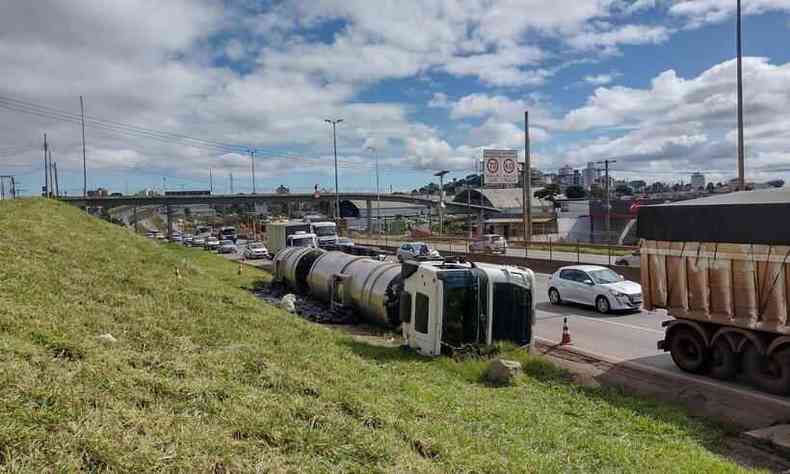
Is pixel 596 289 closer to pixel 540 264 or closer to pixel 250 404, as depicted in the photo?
pixel 540 264

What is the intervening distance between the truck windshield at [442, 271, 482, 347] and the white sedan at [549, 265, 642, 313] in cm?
837

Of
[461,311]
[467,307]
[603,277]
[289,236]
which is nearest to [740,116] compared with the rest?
[603,277]

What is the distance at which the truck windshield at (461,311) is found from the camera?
12.2 meters

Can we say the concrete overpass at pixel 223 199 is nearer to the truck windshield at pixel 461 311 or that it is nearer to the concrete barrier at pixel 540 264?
the concrete barrier at pixel 540 264

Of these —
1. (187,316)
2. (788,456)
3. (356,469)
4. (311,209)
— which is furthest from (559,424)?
(311,209)

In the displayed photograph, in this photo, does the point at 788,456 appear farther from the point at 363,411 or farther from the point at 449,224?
the point at 449,224

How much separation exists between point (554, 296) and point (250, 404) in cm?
1758

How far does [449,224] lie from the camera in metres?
121

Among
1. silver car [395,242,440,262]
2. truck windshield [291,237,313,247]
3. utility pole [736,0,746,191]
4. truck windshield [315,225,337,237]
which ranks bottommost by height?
silver car [395,242,440,262]

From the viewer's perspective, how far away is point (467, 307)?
40.4ft

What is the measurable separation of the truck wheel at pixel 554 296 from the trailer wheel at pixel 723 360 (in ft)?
33.7

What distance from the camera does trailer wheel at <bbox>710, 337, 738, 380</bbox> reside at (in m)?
11.1

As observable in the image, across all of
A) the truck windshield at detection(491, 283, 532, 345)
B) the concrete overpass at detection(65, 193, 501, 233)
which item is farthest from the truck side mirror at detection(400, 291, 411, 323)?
the concrete overpass at detection(65, 193, 501, 233)

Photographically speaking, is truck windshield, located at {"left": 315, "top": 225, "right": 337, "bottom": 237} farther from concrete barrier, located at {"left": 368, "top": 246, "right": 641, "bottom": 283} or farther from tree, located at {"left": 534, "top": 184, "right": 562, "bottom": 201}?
tree, located at {"left": 534, "top": 184, "right": 562, "bottom": 201}
